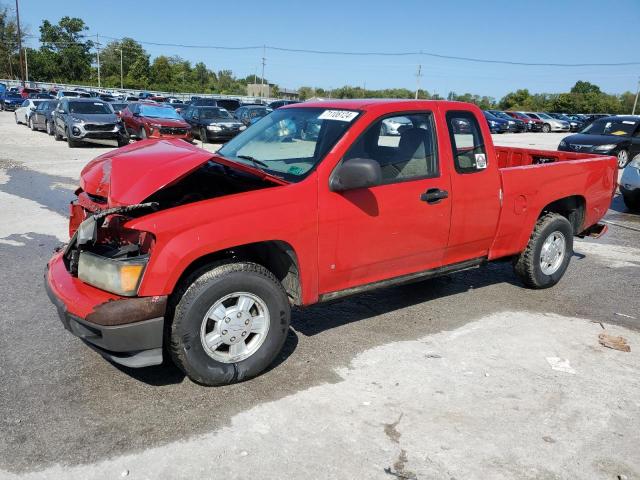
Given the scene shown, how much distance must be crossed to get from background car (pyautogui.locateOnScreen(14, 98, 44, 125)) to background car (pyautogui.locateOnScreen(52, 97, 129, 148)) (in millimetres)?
6170

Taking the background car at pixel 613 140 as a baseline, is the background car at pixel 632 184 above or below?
below

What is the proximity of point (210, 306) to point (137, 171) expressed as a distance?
1044mm

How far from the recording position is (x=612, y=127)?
17406mm

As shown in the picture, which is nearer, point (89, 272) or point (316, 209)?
point (89, 272)

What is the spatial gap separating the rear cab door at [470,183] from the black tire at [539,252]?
0.72 metres

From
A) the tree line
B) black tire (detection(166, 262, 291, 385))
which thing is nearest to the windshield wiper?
black tire (detection(166, 262, 291, 385))

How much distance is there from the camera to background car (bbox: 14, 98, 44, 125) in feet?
82.4

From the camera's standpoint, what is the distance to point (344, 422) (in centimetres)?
324

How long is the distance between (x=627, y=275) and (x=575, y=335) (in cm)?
236

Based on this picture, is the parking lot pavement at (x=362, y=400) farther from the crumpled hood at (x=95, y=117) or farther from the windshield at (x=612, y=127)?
the crumpled hood at (x=95, y=117)

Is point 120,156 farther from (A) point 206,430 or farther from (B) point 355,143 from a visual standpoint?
(A) point 206,430

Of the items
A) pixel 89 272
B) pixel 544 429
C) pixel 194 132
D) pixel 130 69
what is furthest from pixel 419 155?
pixel 130 69

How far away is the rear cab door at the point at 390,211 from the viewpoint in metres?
3.88

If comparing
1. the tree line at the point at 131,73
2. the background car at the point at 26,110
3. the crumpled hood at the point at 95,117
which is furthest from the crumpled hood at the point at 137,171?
the tree line at the point at 131,73
